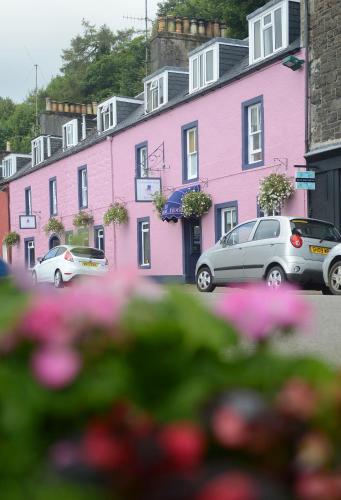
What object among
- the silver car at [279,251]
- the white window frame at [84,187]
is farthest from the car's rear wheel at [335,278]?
the white window frame at [84,187]

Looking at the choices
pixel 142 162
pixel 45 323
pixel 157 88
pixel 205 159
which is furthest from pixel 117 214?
pixel 45 323

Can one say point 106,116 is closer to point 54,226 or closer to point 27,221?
point 54,226

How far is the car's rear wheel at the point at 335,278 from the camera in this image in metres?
13.8

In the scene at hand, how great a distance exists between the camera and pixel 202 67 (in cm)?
2561

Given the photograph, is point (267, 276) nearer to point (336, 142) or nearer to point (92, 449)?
point (336, 142)

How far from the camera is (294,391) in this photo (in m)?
1.05

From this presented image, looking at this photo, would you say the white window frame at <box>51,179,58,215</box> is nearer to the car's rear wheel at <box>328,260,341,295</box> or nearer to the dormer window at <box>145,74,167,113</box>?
the dormer window at <box>145,74,167,113</box>

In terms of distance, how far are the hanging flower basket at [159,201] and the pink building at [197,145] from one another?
0.27 meters

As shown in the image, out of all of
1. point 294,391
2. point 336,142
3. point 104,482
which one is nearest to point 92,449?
point 104,482

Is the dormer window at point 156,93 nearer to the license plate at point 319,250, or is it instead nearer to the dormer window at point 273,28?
the dormer window at point 273,28

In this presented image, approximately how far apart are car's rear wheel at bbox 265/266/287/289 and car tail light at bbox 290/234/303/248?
0.60 meters

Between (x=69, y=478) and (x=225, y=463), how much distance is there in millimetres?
203

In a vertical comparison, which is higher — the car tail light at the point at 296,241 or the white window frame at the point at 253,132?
the white window frame at the point at 253,132

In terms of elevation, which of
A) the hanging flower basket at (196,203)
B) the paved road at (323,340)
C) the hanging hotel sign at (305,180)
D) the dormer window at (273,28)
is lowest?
the paved road at (323,340)
